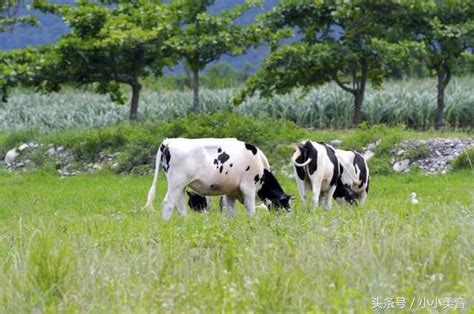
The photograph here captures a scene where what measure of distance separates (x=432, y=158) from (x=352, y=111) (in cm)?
619

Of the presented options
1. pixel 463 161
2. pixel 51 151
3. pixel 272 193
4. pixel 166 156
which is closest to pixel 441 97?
pixel 463 161

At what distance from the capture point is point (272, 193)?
15.7 meters

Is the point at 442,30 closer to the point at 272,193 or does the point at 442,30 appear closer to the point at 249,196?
the point at 272,193

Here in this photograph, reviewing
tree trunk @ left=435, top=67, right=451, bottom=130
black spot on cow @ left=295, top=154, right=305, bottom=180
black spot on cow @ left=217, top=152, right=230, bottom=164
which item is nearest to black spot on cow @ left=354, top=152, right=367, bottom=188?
black spot on cow @ left=295, top=154, right=305, bottom=180

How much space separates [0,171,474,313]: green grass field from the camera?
774 cm

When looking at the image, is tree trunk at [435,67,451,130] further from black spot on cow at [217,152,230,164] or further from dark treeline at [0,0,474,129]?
black spot on cow at [217,152,230,164]

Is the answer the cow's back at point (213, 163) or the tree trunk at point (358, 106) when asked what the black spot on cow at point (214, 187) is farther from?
the tree trunk at point (358, 106)

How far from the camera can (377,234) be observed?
9.82 meters

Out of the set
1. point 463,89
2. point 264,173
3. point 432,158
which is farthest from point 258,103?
point 264,173

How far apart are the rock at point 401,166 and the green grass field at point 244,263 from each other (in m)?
10.8

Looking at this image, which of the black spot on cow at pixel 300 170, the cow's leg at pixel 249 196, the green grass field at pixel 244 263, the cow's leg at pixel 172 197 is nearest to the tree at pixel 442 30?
the black spot on cow at pixel 300 170

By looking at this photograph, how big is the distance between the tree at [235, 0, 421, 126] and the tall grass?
1.21 metres

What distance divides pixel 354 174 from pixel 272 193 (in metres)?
2.35

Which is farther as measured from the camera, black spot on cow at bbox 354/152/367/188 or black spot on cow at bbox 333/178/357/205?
black spot on cow at bbox 354/152/367/188
